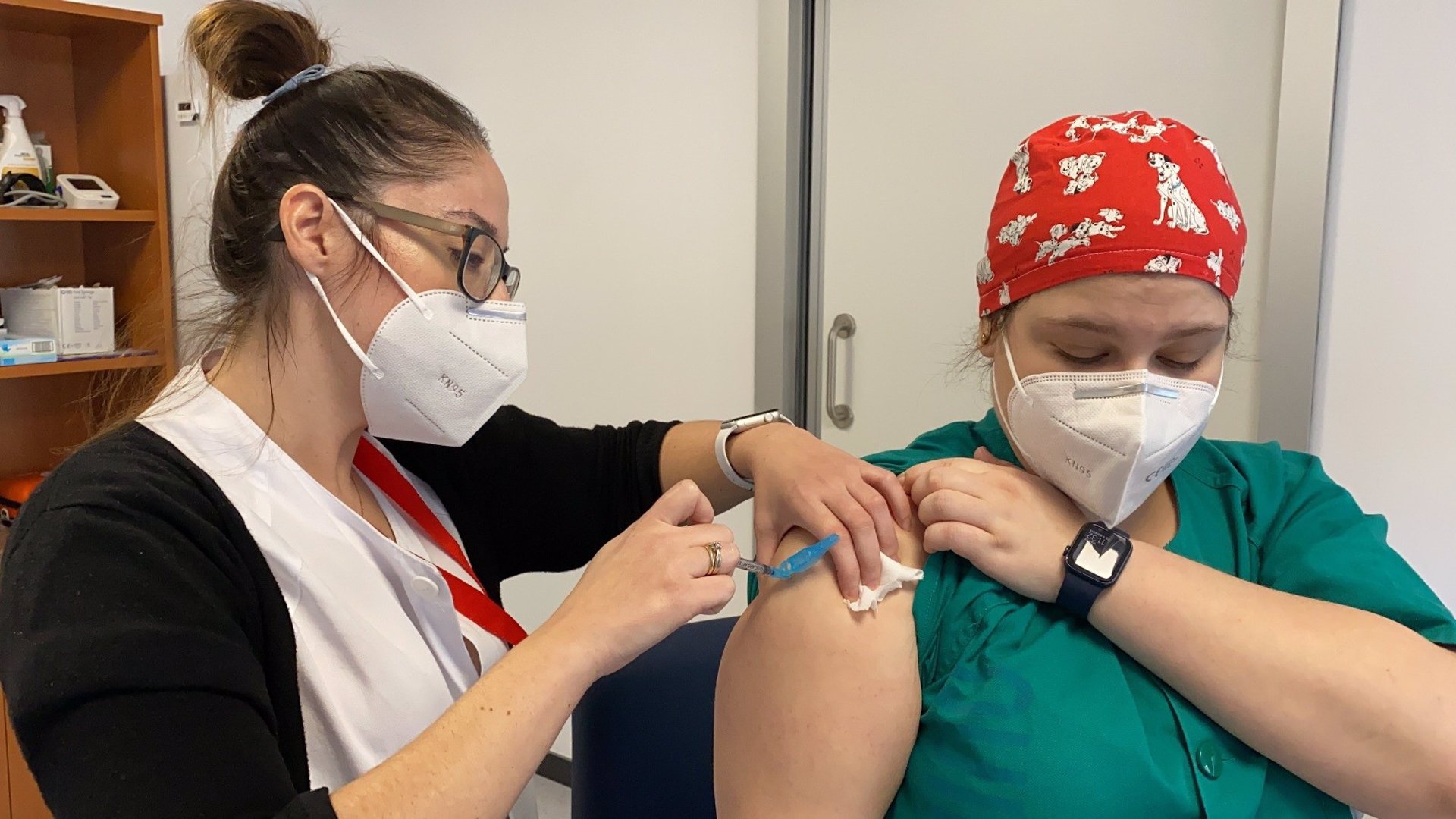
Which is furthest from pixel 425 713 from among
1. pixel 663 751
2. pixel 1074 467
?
pixel 1074 467

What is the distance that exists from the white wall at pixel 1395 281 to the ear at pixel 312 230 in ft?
5.41

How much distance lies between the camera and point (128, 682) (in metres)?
0.83

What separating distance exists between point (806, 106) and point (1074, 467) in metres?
1.57

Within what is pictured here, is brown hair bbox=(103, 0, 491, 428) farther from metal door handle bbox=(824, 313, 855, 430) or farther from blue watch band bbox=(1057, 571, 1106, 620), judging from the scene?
metal door handle bbox=(824, 313, 855, 430)

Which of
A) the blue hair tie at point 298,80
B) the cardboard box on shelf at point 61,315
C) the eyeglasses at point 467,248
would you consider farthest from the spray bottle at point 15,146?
the eyeglasses at point 467,248

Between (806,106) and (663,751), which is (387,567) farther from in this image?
(806,106)

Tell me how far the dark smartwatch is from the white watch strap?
1.72 ft

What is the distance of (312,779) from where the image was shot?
3.57 feet

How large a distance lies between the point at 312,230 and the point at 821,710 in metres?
0.75

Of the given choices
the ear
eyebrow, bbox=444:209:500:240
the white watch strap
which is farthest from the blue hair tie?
the white watch strap

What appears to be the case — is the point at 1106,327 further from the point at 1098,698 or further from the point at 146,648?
the point at 146,648

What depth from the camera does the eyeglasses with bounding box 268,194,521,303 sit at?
3.74 ft

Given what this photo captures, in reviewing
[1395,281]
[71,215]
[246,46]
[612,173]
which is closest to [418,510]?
[246,46]

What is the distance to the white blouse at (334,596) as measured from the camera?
3.59 ft
